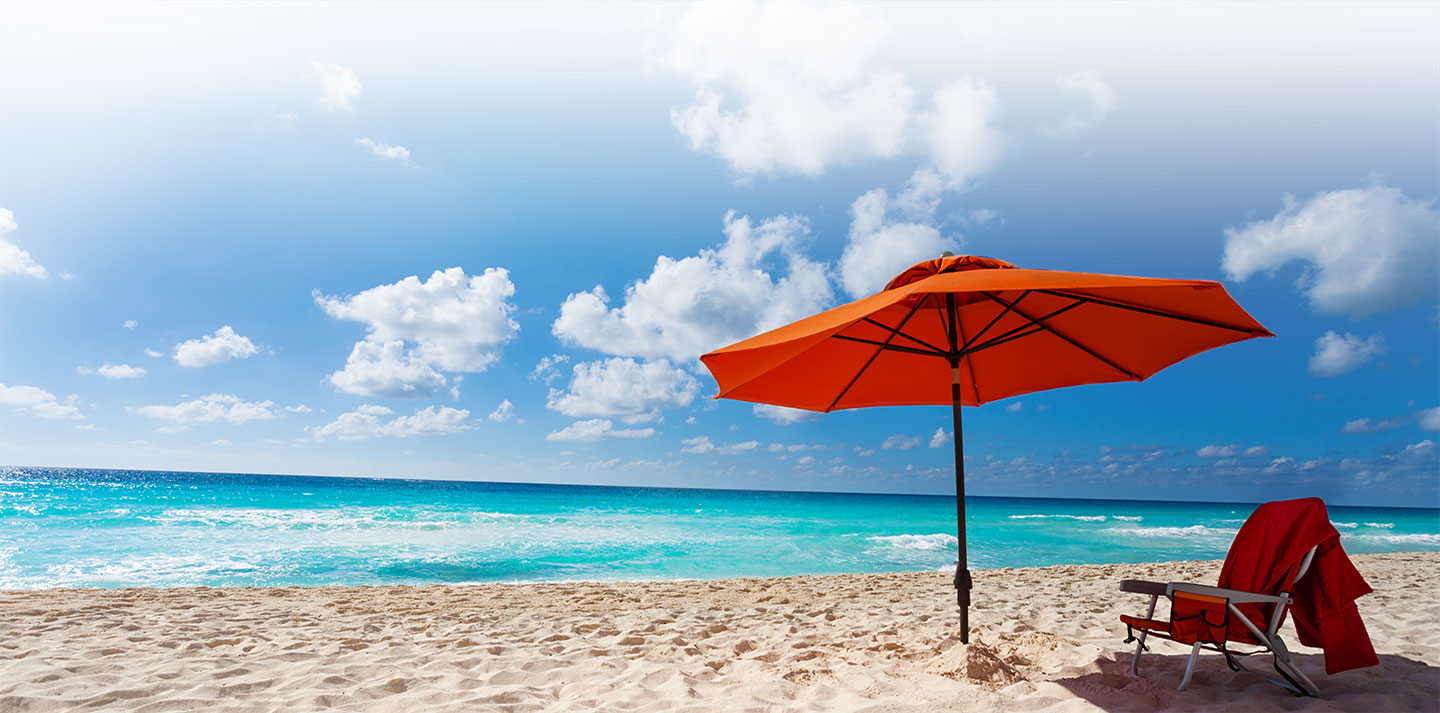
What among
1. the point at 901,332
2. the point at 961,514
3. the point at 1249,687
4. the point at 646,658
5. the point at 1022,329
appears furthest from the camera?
the point at 901,332

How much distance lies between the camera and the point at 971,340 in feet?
13.2

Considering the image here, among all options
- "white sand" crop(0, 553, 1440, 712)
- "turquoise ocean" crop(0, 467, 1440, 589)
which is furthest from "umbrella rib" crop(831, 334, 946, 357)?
"turquoise ocean" crop(0, 467, 1440, 589)

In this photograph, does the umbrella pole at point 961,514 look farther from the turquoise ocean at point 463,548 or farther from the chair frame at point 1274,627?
the turquoise ocean at point 463,548

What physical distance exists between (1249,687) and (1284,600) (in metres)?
0.47

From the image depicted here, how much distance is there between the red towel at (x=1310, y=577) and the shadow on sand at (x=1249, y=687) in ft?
0.58

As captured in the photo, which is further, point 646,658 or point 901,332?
point 901,332

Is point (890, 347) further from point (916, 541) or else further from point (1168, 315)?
point (916, 541)

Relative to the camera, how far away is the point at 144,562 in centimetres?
1158

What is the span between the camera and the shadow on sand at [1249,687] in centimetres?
280

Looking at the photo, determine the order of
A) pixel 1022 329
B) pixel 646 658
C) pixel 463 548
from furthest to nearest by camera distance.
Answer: pixel 463 548, pixel 646 658, pixel 1022 329

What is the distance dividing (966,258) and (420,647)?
413cm

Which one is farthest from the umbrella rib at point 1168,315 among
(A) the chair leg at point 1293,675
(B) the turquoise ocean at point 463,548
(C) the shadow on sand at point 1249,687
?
(B) the turquoise ocean at point 463,548

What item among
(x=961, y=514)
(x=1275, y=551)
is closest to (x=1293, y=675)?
(x=1275, y=551)

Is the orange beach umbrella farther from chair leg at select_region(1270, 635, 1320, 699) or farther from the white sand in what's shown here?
chair leg at select_region(1270, 635, 1320, 699)
